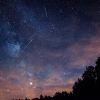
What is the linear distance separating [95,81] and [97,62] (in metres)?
7.11

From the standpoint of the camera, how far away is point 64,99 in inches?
3130

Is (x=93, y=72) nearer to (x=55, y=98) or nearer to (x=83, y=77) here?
(x=83, y=77)

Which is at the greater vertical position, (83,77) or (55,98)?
(83,77)

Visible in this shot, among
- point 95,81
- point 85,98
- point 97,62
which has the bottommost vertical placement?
point 85,98

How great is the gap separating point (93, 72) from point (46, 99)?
16.3 metres

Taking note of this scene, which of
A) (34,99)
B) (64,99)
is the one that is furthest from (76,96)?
(34,99)

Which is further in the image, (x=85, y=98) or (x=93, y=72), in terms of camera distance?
(x=93, y=72)

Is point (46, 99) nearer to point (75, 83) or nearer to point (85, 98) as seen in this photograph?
point (75, 83)

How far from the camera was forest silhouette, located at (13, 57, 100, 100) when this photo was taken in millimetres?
74256

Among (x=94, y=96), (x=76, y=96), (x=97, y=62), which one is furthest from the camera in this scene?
(x=97, y=62)

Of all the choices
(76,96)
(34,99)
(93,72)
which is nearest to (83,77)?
(93,72)

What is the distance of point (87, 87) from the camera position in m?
79.2

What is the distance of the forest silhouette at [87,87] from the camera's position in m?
74.3

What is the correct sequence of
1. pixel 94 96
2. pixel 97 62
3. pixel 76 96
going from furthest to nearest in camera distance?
pixel 97 62, pixel 76 96, pixel 94 96
